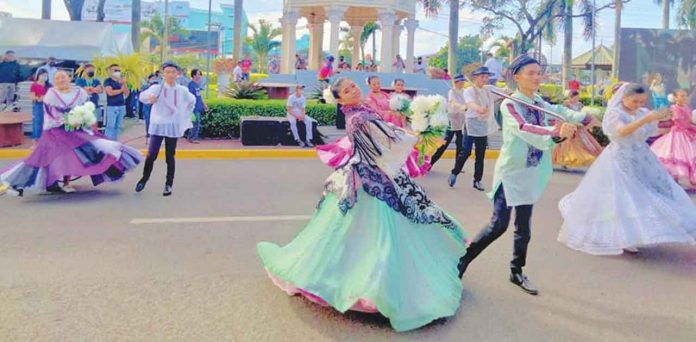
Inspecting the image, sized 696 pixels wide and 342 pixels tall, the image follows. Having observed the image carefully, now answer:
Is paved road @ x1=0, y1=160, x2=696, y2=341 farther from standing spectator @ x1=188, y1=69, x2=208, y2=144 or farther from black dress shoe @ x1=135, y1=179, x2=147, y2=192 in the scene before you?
standing spectator @ x1=188, y1=69, x2=208, y2=144

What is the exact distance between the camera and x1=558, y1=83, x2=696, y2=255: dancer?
5711mm

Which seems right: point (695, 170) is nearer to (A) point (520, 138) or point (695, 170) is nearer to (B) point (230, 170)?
(A) point (520, 138)

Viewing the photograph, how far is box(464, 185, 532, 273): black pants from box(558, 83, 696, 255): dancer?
126cm

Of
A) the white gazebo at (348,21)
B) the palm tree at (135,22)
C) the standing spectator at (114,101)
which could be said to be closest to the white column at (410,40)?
the white gazebo at (348,21)

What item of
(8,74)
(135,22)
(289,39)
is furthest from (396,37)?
(8,74)

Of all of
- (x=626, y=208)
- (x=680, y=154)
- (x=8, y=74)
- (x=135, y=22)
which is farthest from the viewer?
(x=135, y=22)

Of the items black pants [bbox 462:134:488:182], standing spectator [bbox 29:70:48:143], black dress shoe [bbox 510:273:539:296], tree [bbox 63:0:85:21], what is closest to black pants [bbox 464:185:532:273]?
black dress shoe [bbox 510:273:539:296]

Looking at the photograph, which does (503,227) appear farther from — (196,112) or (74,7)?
(74,7)

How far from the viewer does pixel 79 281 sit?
4.86m

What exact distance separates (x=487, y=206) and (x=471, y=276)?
309 cm

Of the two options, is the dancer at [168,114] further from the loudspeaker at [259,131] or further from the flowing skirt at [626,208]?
the loudspeaker at [259,131]

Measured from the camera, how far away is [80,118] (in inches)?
324

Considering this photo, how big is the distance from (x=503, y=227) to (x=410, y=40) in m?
25.8

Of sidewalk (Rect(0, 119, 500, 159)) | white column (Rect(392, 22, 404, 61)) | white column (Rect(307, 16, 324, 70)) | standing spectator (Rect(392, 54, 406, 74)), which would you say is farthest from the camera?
white column (Rect(307, 16, 324, 70))
